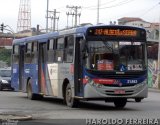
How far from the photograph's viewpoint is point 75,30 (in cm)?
1983

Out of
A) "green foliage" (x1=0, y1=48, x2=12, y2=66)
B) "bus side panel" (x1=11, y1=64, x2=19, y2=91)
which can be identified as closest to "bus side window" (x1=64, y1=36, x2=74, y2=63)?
"bus side panel" (x1=11, y1=64, x2=19, y2=91)

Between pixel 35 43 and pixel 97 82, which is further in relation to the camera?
pixel 35 43

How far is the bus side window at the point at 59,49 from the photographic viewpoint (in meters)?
21.1

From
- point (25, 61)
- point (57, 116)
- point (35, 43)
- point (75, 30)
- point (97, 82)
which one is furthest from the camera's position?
point (25, 61)

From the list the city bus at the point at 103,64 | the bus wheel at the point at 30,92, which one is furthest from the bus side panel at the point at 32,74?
the city bus at the point at 103,64

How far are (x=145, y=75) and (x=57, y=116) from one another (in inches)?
177

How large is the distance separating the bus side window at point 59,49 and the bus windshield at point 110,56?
2.54m

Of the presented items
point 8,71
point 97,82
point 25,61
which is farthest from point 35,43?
point 8,71

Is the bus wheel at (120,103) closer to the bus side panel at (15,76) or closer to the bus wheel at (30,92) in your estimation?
the bus wheel at (30,92)

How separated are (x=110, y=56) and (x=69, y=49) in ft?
7.02

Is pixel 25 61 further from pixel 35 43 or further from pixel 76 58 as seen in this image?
pixel 76 58

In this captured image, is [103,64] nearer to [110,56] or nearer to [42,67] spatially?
[110,56]

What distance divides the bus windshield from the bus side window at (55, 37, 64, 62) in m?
2.54

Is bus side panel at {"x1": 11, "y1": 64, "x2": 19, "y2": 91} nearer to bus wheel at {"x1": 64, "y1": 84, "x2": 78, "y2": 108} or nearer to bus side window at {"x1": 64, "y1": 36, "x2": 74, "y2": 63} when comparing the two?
bus wheel at {"x1": 64, "y1": 84, "x2": 78, "y2": 108}
